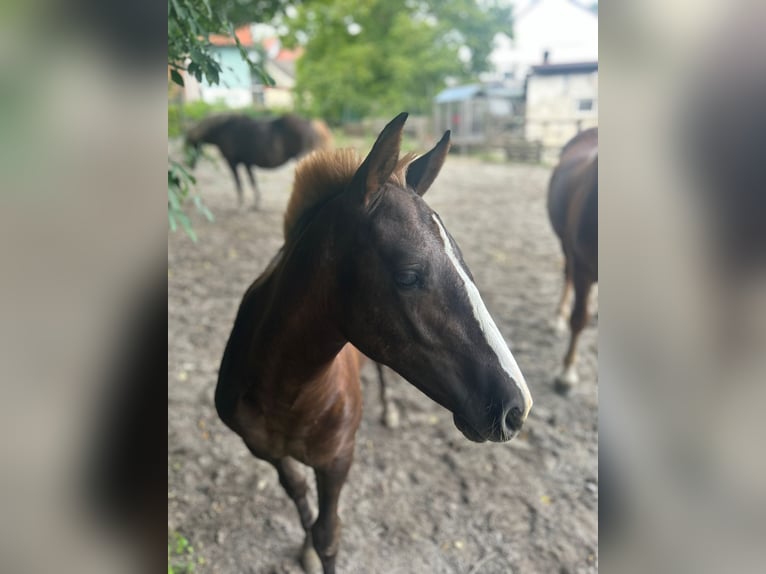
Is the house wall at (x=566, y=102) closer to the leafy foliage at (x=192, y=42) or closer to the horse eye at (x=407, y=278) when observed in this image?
the leafy foliage at (x=192, y=42)

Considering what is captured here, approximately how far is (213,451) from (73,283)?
2.67 meters

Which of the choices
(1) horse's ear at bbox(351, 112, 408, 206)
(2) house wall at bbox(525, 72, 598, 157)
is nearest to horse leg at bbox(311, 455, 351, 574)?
(1) horse's ear at bbox(351, 112, 408, 206)

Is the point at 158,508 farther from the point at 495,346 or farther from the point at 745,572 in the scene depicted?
the point at 745,572

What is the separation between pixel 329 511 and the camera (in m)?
1.94

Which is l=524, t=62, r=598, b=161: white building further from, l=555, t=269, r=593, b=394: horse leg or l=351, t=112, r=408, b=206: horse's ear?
l=351, t=112, r=408, b=206: horse's ear

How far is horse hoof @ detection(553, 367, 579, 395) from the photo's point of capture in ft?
12.2

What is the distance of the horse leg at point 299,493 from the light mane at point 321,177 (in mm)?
952

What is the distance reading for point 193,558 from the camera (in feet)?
7.66

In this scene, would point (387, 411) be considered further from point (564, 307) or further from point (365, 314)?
point (365, 314)

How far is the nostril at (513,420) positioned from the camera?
104 cm

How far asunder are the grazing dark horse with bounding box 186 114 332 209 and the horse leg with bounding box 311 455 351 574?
273 inches

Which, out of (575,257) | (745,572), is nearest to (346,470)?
(745,572)

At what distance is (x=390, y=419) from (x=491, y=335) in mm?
2397

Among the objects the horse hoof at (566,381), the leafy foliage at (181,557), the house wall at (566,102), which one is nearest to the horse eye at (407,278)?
the leafy foliage at (181,557)
